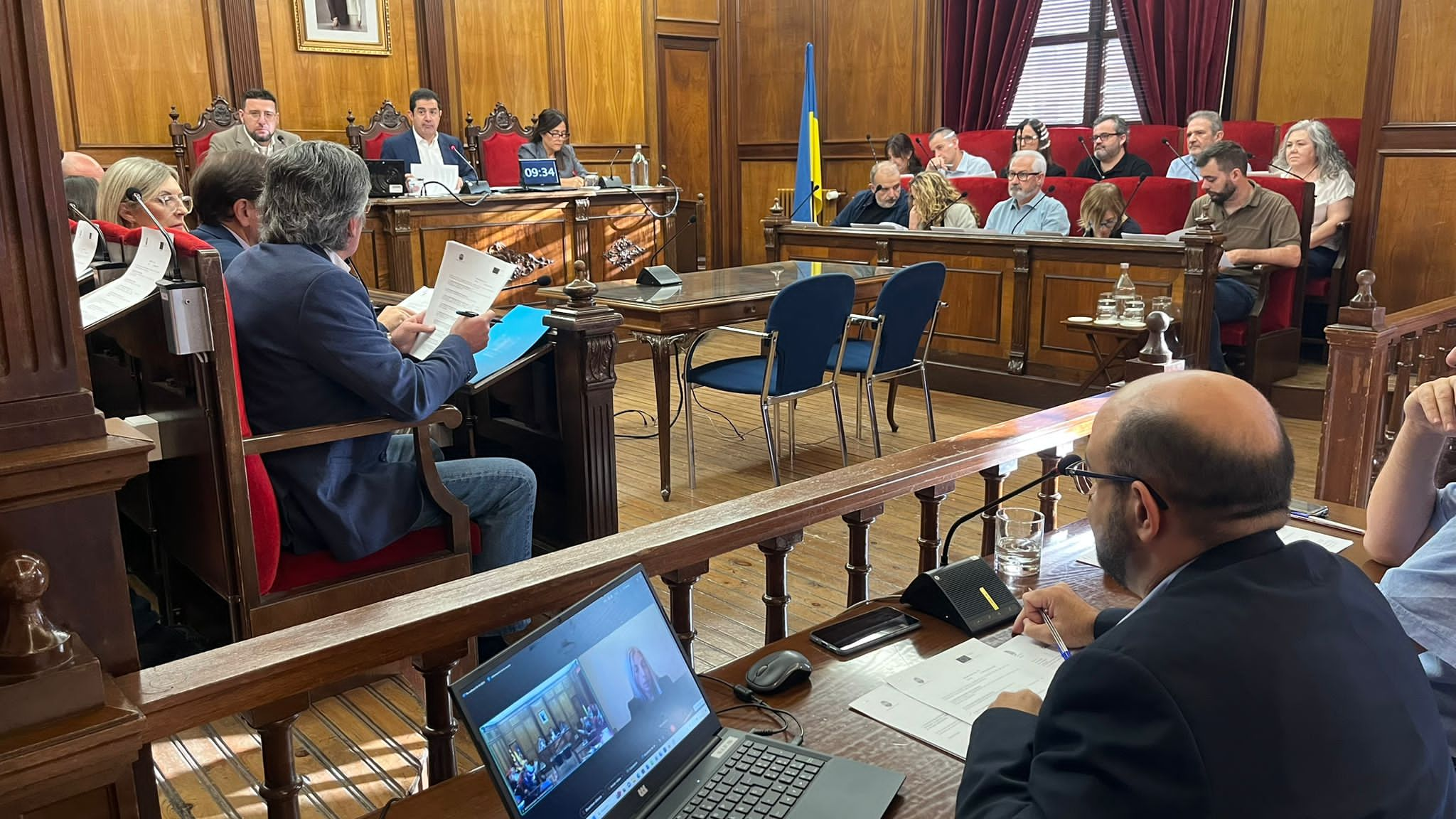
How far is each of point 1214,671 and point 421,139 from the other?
7.02 meters

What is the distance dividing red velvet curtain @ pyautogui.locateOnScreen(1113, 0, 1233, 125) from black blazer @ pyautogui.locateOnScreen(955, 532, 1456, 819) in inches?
282

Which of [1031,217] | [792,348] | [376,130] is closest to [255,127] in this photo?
[376,130]

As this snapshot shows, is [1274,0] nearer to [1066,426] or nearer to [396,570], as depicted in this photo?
[1066,426]

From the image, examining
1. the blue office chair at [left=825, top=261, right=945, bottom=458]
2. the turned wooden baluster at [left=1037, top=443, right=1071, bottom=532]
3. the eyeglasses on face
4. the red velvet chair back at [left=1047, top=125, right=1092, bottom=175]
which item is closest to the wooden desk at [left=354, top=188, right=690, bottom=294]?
the blue office chair at [left=825, top=261, right=945, bottom=458]

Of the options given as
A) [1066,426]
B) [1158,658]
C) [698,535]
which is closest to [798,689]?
[698,535]

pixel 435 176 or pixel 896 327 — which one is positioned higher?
pixel 435 176

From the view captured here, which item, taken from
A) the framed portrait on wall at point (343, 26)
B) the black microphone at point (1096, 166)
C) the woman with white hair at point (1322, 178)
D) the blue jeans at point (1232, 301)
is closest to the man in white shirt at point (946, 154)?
the black microphone at point (1096, 166)

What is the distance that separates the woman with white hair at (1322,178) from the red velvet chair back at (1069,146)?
5.74ft

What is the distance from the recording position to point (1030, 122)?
7.21 meters

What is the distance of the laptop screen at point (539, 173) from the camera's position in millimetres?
6539

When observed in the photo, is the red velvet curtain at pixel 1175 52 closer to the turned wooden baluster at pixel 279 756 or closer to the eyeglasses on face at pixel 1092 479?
the eyeglasses on face at pixel 1092 479

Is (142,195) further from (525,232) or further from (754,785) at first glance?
(525,232)

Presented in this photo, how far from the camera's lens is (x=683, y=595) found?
4.75 feet

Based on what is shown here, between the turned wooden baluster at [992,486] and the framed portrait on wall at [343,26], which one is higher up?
the framed portrait on wall at [343,26]
